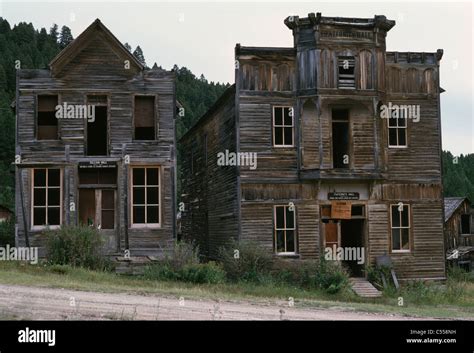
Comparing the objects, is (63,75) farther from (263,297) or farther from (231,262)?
(263,297)

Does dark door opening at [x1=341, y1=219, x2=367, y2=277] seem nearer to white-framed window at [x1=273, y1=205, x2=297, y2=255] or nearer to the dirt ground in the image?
white-framed window at [x1=273, y1=205, x2=297, y2=255]

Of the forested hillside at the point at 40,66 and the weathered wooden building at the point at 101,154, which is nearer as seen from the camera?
the weathered wooden building at the point at 101,154

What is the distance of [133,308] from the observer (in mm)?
16375

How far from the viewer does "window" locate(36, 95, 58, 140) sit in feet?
91.8

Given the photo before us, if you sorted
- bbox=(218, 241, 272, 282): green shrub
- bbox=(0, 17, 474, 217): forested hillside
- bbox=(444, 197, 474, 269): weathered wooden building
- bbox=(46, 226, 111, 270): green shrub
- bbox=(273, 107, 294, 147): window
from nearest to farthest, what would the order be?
bbox=(46, 226, 111, 270): green shrub < bbox=(218, 241, 272, 282): green shrub < bbox=(273, 107, 294, 147): window < bbox=(444, 197, 474, 269): weathered wooden building < bbox=(0, 17, 474, 217): forested hillside

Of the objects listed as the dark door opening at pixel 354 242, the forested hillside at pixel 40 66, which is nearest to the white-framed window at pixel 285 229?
the dark door opening at pixel 354 242

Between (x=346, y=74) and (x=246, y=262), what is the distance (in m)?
8.92

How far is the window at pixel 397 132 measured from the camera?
30.3 meters

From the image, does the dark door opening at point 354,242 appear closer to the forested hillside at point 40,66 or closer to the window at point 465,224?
the window at point 465,224

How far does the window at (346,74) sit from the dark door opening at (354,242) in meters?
5.81

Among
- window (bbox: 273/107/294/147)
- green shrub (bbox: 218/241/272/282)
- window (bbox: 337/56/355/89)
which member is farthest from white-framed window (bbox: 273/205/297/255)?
window (bbox: 337/56/355/89)

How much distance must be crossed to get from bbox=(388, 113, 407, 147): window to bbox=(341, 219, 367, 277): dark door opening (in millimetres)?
3657

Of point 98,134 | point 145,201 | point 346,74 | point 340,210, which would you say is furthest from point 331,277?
point 98,134

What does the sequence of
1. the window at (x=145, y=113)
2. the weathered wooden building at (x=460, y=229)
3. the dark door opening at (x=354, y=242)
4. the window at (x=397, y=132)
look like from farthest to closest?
the weathered wooden building at (x=460, y=229) < the window at (x=397, y=132) < the dark door opening at (x=354, y=242) < the window at (x=145, y=113)
